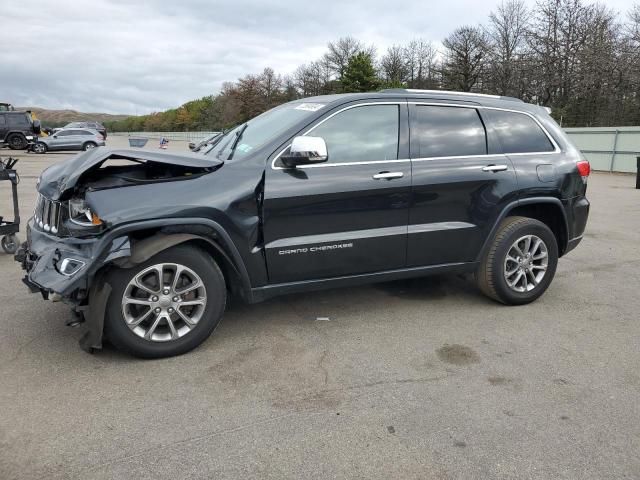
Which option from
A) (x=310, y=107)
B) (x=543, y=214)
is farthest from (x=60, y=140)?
(x=543, y=214)

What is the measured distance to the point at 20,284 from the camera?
5.35m

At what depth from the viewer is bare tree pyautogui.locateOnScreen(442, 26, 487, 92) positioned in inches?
2013

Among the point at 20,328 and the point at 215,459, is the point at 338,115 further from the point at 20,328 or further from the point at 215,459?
the point at 20,328

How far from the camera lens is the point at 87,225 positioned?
3.46 m

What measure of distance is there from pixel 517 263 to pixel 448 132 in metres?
1.35

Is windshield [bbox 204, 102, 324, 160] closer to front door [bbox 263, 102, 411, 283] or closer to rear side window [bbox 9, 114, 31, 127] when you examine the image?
front door [bbox 263, 102, 411, 283]

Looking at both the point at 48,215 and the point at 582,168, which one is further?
the point at 582,168

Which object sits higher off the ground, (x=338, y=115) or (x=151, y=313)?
(x=338, y=115)

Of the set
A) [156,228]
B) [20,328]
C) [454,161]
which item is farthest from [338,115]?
[20,328]

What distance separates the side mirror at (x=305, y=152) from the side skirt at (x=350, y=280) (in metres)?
0.90

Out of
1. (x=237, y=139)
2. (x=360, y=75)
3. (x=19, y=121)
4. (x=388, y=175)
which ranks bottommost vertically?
(x=388, y=175)

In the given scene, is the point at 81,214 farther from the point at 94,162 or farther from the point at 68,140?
the point at 68,140

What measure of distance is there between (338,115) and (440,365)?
2.02 m

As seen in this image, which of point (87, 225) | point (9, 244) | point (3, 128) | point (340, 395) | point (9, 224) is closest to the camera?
point (340, 395)
